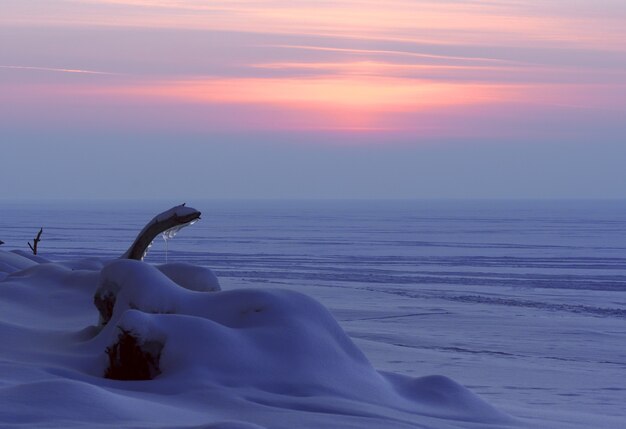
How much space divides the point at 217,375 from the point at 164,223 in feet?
19.5

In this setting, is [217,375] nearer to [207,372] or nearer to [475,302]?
[207,372]

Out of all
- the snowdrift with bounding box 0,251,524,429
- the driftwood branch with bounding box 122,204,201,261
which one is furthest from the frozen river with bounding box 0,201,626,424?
the driftwood branch with bounding box 122,204,201,261

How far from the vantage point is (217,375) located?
7.93 metres

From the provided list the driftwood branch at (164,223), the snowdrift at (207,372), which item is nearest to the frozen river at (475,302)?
the snowdrift at (207,372)

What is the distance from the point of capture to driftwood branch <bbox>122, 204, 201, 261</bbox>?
13.4m

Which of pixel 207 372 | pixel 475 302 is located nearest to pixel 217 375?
pixel 207 372

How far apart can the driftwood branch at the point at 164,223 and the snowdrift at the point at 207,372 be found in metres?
3.43

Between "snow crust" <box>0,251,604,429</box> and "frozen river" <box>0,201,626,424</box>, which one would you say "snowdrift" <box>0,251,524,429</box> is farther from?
"frozen river" <box>0,201,626,424</box>

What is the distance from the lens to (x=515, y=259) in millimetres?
40594

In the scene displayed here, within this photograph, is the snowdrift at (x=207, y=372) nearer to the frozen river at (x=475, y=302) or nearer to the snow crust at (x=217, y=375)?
the snow crust at (x=217, y=375)

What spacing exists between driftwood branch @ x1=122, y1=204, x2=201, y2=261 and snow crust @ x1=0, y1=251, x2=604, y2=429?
3351mm

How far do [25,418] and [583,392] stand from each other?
26.1 ft

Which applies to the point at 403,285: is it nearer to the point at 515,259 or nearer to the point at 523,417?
the point at 515,259

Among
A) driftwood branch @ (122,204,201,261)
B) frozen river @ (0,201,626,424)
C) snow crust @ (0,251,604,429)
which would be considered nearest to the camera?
snow crust @ (0,251,604,429)
